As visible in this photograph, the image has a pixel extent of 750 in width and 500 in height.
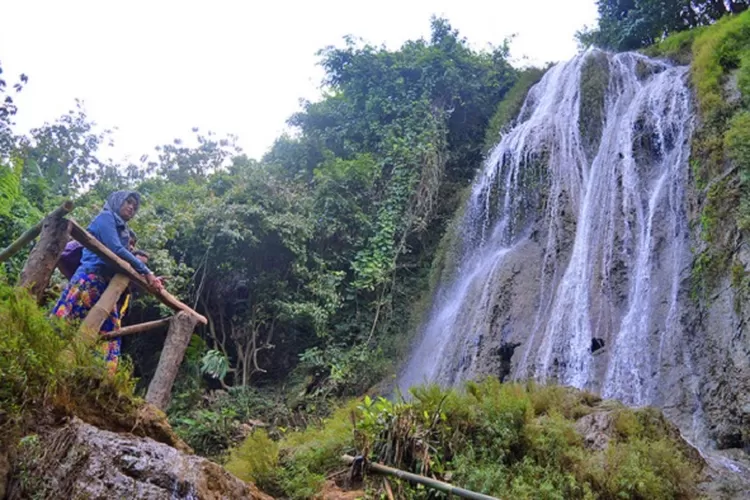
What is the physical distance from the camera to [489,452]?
4438 mm

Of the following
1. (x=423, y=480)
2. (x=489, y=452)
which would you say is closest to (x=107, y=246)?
(x=423, y=480)

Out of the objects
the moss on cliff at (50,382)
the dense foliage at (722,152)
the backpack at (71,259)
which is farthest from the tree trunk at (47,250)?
the dense foliage at (722,152)

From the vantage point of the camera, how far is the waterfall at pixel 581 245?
7.80 meters

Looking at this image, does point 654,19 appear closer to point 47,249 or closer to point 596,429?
point 596,429

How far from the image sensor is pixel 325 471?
4.51 meters

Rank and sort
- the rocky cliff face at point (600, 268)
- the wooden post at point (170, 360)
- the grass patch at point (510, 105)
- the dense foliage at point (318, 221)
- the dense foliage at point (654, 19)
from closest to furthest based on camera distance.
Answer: the wooden post at point (170, 360) → the rocky cliff face at point (600, 268) → the dense foliage at point (318, 221) → the grass patch at point (510, 105) → the dense foliage at point (654, 19)

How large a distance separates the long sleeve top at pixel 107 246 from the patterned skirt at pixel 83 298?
0.07 m

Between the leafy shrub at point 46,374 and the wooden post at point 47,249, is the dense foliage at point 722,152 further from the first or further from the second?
the wooden post at point 47,249

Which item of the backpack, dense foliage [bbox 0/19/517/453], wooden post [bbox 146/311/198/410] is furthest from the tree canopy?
wooden post [bbox 146/311/198/410]

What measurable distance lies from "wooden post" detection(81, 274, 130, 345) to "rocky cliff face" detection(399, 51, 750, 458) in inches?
223

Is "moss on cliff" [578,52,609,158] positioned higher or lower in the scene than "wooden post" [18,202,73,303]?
higher

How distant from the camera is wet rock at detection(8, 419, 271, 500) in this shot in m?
2.38

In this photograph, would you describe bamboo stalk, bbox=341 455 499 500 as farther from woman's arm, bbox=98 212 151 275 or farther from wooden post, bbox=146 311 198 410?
woman's arm, bbox=98 212 151 275

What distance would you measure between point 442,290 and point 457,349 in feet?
7.23
